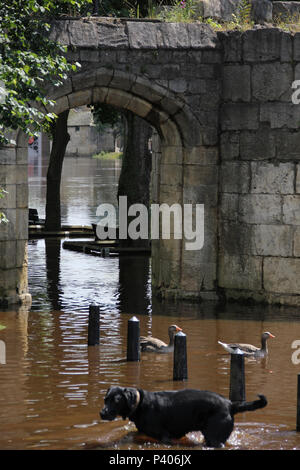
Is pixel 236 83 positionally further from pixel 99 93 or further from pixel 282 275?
pixel 282 275

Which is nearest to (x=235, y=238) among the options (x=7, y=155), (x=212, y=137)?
(x=212, y=137)

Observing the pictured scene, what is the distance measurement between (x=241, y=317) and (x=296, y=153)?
9.02 feet

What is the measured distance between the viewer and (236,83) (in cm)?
1698

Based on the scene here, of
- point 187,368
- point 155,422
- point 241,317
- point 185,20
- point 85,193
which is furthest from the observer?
point 85,193

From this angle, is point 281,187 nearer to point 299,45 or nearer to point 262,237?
point 262,237

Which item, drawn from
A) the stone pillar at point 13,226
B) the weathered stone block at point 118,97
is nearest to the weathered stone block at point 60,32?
the weathered stone block at point 118,97

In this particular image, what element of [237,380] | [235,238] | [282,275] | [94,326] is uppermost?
[235,238]

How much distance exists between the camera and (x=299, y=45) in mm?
16500

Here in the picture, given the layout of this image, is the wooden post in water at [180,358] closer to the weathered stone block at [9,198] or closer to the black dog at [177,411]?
the black dog at [177,411]

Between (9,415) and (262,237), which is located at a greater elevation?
(262,237)

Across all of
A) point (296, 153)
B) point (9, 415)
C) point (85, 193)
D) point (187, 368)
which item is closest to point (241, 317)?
point (296, 153)

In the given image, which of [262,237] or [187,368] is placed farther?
[262,237]

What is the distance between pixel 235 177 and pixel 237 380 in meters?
6.65

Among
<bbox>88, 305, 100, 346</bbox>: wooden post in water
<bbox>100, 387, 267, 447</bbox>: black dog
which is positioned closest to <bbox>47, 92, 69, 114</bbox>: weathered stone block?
<bbox>88, 305, 100, 346</bbox>: wooden post in water
